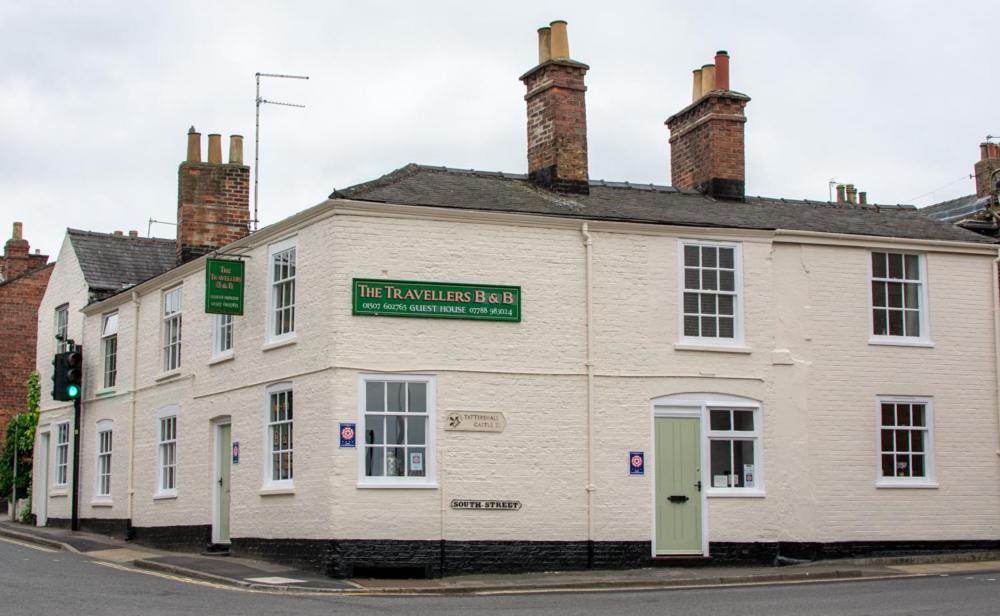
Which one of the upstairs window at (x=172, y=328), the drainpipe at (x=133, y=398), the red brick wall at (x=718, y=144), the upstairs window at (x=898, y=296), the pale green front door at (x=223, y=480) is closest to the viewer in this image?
the upstairs window at (x=898, y=296)

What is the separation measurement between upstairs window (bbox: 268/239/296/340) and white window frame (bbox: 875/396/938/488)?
34.0ft

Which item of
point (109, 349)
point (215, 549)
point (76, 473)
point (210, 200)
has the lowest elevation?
point (215, 549)

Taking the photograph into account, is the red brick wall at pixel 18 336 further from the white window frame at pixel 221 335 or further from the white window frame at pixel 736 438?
the white window frame at pixel 736 438

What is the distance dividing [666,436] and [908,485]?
467 centimetres

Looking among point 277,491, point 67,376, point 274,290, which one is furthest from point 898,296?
point 67,376

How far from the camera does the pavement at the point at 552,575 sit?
59.5 ft

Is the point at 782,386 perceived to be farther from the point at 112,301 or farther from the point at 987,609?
the point at 112,301

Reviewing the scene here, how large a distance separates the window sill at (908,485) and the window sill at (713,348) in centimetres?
337

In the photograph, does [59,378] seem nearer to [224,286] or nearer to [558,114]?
[224,286]

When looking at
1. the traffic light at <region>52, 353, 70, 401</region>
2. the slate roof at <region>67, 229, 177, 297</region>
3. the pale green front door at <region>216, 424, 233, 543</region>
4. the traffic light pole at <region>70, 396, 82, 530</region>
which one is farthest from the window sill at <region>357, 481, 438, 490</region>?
the slate roof at <region>67, 229, 177, 297</region>

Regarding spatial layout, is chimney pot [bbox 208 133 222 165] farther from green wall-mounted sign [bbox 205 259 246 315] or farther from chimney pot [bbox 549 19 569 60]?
chimney pot [bbox 549 19 569 60]

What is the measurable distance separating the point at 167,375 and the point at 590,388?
9.49m

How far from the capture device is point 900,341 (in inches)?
908

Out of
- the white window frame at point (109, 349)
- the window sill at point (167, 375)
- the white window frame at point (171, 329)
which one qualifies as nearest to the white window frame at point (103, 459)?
the white window frame at point (109, 349)
